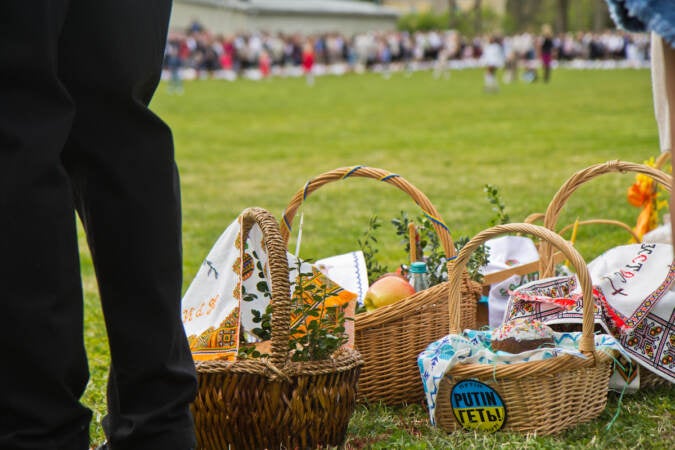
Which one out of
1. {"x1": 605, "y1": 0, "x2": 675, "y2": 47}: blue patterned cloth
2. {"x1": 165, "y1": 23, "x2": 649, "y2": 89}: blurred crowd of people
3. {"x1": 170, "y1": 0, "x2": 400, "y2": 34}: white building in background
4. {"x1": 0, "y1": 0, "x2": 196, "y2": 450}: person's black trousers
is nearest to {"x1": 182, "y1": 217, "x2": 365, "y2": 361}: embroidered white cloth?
{"x1": 0, "y1": 0, "x2": 196, "y2": 450}: person's black trousers

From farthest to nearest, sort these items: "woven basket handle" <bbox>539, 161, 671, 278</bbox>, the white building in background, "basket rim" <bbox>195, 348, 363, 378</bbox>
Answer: the white building in background < "woven basket handle" <bbox>539, 161, 671, 278</bbox> < "basket rim" <bbox>195, 348, 363, 378</bbox>

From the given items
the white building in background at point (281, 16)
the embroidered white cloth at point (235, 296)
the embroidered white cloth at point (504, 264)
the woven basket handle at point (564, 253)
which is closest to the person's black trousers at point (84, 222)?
the embroidered white cloth at point (235, 296)

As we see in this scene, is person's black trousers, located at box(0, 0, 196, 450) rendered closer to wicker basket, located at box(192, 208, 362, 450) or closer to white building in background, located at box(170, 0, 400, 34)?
Result: wicker basket, located at box(192, 208, 362, 450)

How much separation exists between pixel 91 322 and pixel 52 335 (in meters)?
2.40

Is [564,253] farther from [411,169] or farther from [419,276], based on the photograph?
[411,169]

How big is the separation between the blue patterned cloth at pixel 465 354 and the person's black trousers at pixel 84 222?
27.8 inches

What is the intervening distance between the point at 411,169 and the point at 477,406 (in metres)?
6.76

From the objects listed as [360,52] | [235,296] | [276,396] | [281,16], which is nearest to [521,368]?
[276,396]

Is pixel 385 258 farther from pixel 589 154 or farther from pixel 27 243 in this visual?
pixel 589 154

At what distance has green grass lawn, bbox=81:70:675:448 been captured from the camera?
249cm

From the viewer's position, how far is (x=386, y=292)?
277 centimetres

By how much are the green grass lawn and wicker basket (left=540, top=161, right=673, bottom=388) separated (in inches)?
2.1

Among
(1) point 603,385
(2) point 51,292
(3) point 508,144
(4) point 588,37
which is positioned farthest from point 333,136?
(4) point 588,37

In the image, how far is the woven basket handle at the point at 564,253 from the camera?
230cm
